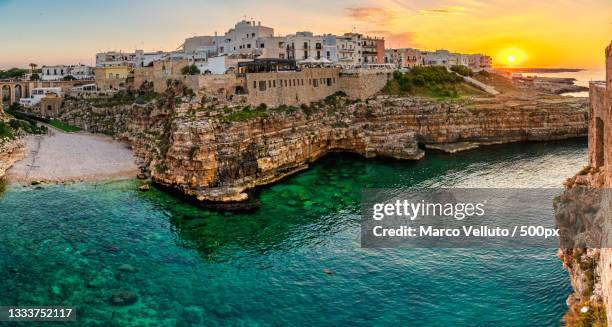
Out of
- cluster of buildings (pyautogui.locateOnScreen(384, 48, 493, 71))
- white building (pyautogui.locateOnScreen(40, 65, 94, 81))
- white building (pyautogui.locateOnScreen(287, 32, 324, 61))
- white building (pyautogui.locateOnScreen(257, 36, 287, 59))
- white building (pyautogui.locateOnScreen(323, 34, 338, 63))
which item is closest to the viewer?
white building (pyautogui.locateOnScreen(257, 36, 287, 59))

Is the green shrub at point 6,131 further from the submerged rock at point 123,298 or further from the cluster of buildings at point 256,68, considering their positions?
the submerged rock at point 123,298

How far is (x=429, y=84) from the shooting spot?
64438 millimetres

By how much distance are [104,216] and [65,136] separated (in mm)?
25674

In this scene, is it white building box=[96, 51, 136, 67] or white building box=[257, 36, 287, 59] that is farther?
white building box=[96, 51, 136, 67]

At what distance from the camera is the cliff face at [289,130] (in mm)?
39000

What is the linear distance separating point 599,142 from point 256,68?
3831cm

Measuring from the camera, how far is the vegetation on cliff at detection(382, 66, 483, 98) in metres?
61.5

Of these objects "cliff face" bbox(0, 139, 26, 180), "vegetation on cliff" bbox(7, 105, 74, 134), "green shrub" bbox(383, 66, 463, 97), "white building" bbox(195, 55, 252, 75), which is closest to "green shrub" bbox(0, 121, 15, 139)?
"cliff face" bbox(0, 139, 26, 180)

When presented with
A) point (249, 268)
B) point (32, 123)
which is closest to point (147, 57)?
point (32, 123)

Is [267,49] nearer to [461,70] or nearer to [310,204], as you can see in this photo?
[461,70]

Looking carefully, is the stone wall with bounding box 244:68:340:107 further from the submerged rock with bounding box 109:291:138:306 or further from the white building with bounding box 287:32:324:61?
the submerged rock with bounding box 109:291:138:306

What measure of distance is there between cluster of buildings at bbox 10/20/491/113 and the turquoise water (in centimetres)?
1365

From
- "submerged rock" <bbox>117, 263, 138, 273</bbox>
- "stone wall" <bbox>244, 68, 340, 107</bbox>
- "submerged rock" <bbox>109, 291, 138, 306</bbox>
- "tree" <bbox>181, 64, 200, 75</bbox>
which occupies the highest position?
"tree" <bbox>181, 64, 200, 75</bbox>

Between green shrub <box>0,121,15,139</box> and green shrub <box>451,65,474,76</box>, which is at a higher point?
green shrub <box>451,65,474,76</box>
